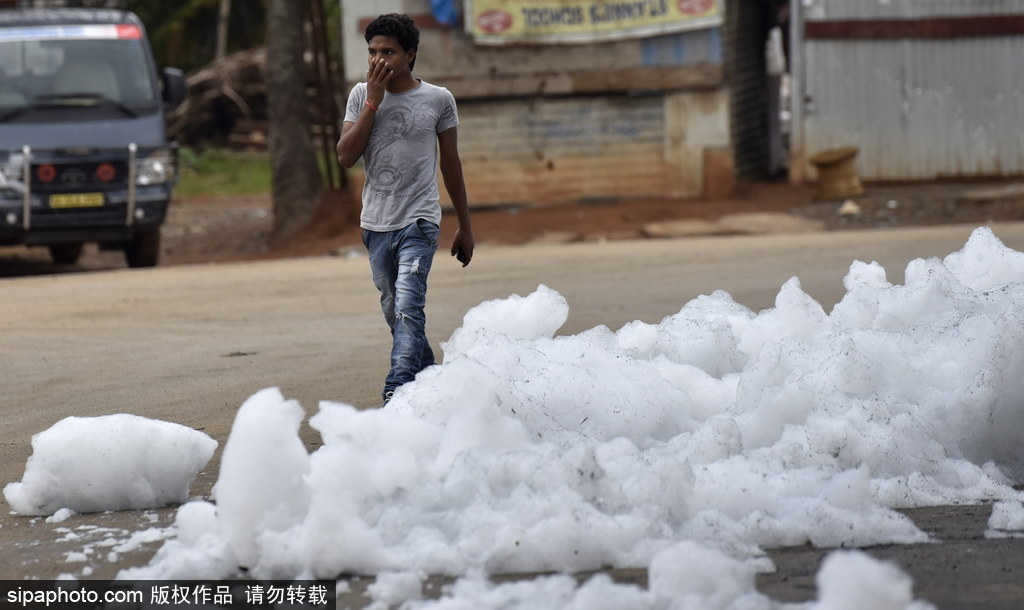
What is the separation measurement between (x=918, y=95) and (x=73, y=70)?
1033 centimetres

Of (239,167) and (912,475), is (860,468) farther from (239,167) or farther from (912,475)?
(239,167)

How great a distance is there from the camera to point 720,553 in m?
3.50

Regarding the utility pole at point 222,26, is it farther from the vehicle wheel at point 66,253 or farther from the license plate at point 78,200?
the license plate at point 78,200

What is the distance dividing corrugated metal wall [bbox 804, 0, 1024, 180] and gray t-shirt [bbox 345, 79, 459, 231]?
12.7 m

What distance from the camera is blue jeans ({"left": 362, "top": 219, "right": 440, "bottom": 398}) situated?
5.37 m

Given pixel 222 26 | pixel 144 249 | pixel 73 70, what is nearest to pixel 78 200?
pixel 73 70

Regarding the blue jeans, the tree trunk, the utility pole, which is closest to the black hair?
the blue jeans

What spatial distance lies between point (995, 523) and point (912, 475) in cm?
39

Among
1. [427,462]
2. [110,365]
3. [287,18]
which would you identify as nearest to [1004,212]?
[287,18]

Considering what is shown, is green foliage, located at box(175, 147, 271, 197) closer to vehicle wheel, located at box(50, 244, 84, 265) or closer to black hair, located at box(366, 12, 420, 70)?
vehicle wheel, located at box(50, 244, 84, 265)

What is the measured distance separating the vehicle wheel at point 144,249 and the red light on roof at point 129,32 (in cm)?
195

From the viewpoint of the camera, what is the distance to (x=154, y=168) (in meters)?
13.0

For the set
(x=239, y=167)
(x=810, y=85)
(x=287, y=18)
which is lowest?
(x=239, y=167)

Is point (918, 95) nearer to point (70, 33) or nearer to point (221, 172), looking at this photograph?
point (70, 33)
